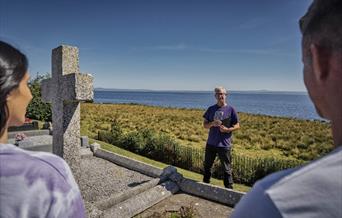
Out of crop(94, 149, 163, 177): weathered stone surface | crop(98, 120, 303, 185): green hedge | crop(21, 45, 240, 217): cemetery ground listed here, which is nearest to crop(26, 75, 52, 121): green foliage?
crop(98, 120, 303, 185): green hedge

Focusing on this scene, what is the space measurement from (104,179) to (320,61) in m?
7.85

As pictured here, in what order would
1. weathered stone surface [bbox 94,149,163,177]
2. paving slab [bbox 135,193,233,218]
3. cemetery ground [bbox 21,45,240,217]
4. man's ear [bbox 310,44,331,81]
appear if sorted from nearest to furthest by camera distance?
man's ear [bbox 310,44,331,81] < cemetery ground [bbox 21,45,240,217] < paving slab [bbox 135,193,233,218] < weathered stone surface [bbox 94,149,163,177]

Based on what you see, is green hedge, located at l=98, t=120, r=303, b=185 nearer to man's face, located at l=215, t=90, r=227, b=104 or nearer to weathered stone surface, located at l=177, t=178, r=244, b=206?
weathered stone surface, located at l=177, t=178, r=244, b=206

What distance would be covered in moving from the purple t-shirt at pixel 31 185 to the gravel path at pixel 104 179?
5466mm

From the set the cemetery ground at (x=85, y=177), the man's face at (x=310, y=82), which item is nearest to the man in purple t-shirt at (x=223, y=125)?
the cemetery ground at (x=85, y=177)

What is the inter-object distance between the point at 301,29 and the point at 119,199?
5601 millimetres

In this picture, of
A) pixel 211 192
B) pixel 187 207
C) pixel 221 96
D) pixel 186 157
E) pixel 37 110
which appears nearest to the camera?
pixel 187 207

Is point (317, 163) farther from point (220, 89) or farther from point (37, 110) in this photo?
point (37, 110)

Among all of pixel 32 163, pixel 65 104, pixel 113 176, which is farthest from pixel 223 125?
pixel 32 163

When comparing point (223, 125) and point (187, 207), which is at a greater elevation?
point (223, 125)

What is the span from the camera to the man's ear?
0.86 m

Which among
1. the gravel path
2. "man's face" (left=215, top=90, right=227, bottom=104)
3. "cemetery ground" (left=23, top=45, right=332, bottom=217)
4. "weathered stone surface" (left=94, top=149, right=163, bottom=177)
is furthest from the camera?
"weathered stone surface" (left=94, top=149, right=163, bottom=177)

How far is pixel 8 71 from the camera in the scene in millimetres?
1315

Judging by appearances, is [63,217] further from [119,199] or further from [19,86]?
[119,199]
